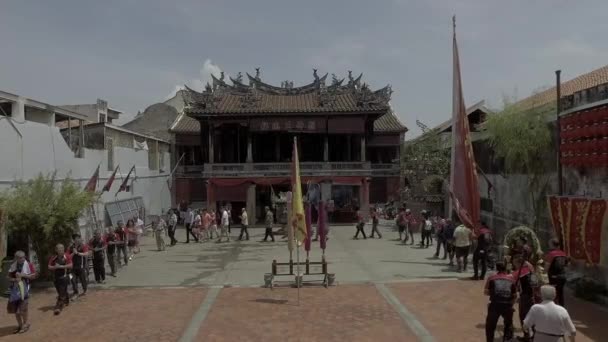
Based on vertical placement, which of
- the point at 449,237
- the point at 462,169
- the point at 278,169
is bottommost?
the point at 449,237

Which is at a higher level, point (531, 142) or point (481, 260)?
point (531, 142)

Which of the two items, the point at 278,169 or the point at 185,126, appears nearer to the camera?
the point at 278,169

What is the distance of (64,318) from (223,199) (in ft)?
66.6

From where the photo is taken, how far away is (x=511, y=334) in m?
7.88

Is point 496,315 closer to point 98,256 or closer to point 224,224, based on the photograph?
point 98,256

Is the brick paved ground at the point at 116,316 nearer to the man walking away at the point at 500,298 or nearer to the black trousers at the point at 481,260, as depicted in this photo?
the man walking away at the point at 500,298

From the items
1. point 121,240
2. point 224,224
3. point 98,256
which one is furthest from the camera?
point 224,224

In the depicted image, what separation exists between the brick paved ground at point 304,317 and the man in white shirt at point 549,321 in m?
2.67

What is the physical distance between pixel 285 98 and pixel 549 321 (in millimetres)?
29503

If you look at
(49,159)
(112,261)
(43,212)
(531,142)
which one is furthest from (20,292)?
(531,142)

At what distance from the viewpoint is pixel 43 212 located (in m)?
12.5

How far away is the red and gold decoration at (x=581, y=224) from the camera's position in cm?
1077

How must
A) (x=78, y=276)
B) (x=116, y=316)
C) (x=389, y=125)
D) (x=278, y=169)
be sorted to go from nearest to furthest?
(x=116, y=316), (x=78, y=276), (x=278, y=169), (x=389, y=125)

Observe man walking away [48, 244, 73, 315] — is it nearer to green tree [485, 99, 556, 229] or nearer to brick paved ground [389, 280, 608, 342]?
brick paved ground [389, 280, 608, 342]
